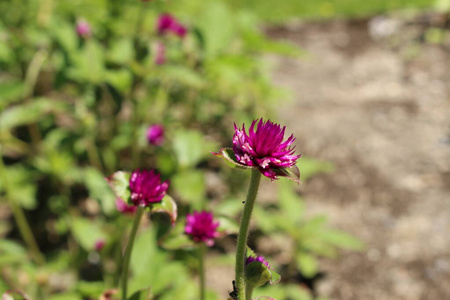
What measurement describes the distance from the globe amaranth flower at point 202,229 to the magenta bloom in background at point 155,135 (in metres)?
0.93

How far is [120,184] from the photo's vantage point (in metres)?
1.06

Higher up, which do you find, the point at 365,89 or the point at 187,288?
the point at 365,89

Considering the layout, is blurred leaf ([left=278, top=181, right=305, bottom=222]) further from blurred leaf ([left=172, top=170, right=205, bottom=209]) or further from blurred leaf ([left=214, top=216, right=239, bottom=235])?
blurred leaf ([left=214, top=216, right=239, bottom=235])

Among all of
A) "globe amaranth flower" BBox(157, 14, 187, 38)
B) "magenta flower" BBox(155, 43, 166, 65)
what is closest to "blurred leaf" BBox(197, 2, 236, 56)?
"globe amaranth flower" BBox(157, 14, 187, 38)

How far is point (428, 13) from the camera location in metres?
5.31

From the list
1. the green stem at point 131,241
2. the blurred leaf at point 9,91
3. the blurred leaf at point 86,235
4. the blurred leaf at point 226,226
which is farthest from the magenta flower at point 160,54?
the green stem at point 131,241

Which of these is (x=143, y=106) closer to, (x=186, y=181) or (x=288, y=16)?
(x=186, y=181)

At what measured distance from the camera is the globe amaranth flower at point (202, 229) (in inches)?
45.9

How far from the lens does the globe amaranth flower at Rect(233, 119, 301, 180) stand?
0.82 meters

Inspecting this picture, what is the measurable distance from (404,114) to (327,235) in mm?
1945

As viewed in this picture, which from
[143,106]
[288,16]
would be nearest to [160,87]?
[143,106]

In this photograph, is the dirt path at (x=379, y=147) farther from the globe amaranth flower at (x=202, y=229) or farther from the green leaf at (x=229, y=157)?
the green leaf at (x=229, y=157)

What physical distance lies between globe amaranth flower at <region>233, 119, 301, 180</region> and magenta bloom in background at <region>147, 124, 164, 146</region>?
4.07 ft

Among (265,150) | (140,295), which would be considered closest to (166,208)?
(140,295)
